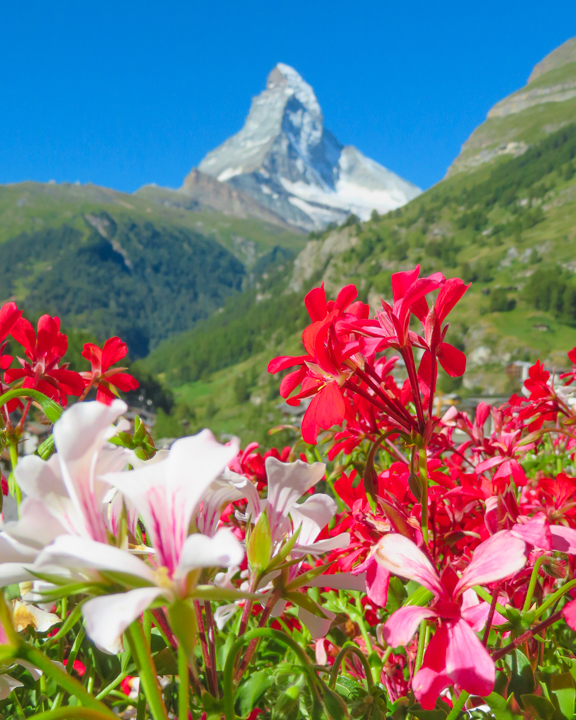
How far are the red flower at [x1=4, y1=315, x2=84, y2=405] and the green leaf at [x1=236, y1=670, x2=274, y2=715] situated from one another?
63 cm

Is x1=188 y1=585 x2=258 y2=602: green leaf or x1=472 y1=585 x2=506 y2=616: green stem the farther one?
x1=472 y1=585 x2=506 y2=616: green stem

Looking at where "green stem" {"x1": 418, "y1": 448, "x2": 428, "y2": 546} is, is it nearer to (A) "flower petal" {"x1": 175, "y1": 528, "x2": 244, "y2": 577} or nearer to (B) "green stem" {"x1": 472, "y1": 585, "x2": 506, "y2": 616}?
(B) "green stem" {"x1": 472, "y1": 585, "x2": 506, "y2": 616}

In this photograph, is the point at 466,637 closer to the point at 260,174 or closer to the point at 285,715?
the point at 285,715

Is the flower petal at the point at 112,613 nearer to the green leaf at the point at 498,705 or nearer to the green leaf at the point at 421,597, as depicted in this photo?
the green leaf at the point at 421,597

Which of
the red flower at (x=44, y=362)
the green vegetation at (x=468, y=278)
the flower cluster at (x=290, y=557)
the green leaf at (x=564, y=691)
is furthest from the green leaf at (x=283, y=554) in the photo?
the green vegetation at (x=468, y=278)

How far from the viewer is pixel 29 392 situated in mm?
590

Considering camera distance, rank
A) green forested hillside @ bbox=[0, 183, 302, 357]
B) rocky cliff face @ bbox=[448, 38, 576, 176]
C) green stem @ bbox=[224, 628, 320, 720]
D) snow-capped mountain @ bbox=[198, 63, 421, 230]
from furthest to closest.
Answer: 1. snow-capped mountain @ bbox=[198, 63, 421, 230]
2. green forested hillside @ bbox=[0, 183, 302, 357]
3. rocky cliff face @ bbox=[448, 38, 576, 176]
4. green stem @ bbox=[224, 628, 320, 720]

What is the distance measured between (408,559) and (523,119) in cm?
9748

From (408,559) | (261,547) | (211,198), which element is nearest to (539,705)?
(408,559)

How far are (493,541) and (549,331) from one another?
169ft

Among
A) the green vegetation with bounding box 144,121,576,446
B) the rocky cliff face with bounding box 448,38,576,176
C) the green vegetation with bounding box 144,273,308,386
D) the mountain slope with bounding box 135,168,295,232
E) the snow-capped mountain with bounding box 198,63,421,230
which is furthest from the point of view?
the snow-capped mountain with bounding box 198,63,421,230

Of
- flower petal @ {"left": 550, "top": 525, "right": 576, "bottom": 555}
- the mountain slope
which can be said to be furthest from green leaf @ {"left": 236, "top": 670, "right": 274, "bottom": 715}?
the mountain slope

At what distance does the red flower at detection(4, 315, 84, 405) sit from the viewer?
997 millimetres

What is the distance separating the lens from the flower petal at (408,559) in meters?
0.52
